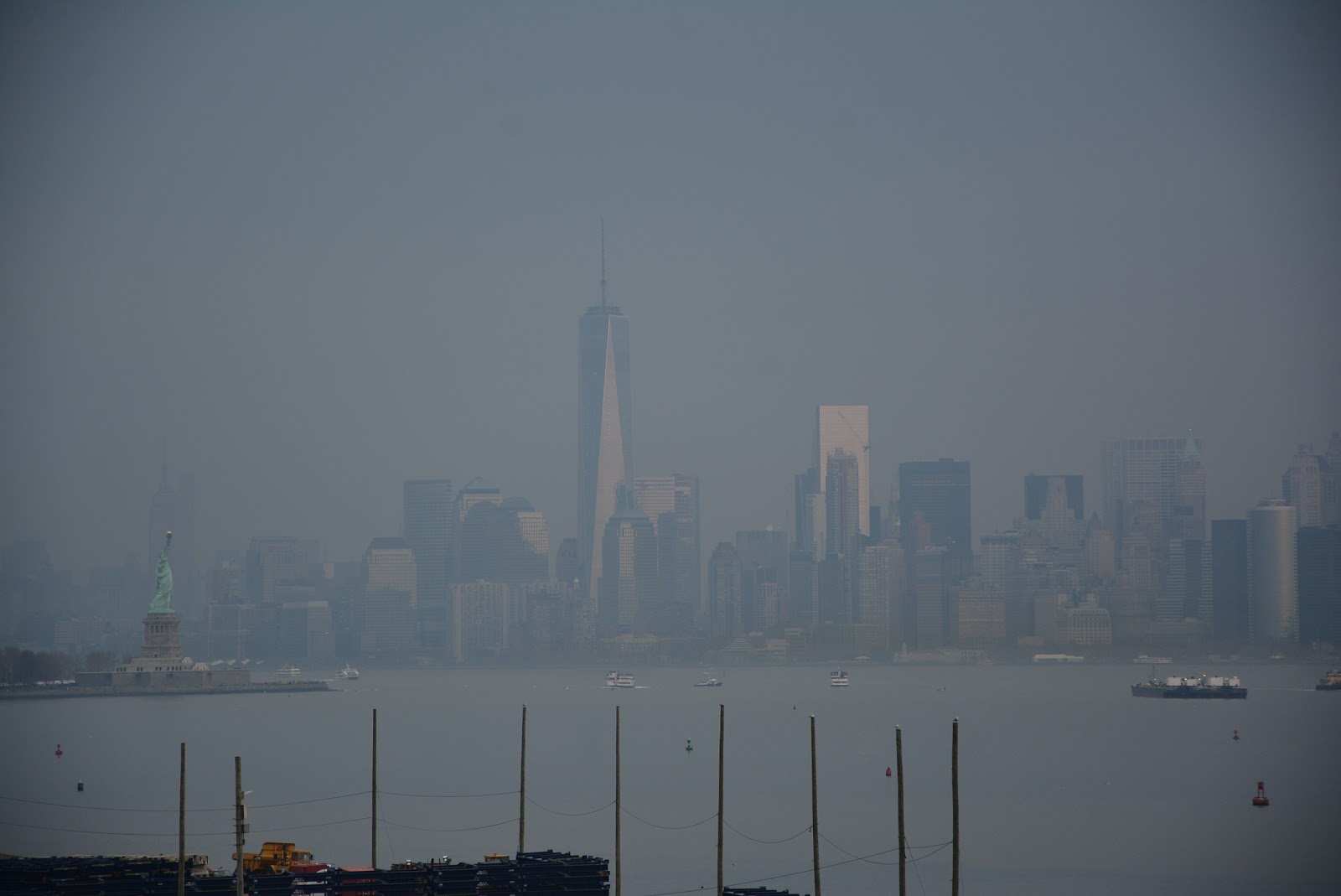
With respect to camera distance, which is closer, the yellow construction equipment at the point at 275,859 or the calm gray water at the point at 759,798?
the yellow construction equipment at the point at 275,859

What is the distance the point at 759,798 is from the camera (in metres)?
85.2

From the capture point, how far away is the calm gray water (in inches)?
2527

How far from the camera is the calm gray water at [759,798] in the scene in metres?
64.2

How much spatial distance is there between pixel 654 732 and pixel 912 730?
22.1 metres

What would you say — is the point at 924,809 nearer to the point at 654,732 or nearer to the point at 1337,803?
the point at 1337,803

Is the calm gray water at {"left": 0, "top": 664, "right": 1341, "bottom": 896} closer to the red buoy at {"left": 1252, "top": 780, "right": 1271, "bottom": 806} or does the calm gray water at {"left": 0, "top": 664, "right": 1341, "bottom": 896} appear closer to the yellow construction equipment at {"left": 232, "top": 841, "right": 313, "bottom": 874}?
the red buoy at {"left": 1252, "top": 780, "right": 1271, "bottom": 806}

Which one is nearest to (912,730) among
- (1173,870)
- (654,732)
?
(654,732)

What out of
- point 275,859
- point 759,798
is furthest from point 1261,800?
point 275,859

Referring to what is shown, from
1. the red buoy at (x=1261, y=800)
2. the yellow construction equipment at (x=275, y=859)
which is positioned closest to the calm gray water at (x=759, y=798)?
the red buoy at (x=1261, y=800)

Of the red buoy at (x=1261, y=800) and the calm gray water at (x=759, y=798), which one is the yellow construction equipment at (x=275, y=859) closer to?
the calm gray water at (x=759, y=798)

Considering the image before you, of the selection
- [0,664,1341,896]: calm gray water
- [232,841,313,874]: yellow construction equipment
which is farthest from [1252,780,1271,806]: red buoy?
[232,841,313,874]: yellow construction equipment

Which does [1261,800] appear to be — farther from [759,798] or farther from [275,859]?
[275,859]

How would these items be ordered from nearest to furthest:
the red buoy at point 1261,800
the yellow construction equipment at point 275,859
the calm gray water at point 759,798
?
the yellow construction equipment at point 275,859, the calm gray water at point 759,798, the red buoy at point 1261,800

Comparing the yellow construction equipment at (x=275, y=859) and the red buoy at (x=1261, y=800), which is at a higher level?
the yellow construction equipment at (x=275, y=859)
